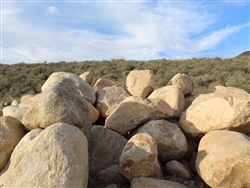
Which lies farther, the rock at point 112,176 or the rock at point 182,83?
the rock at point 182,83

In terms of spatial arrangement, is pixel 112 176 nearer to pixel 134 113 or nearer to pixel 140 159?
pixel 140 159

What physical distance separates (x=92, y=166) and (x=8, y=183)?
1.40 m

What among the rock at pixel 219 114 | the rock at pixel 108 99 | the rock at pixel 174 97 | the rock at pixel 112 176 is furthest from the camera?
the rock at pixel 108 99

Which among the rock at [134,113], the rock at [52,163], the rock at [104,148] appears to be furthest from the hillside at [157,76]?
the rock at [52,163]

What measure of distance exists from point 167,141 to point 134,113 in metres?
0.72

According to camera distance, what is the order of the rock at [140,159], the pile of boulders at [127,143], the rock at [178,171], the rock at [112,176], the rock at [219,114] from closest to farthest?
the pile of boulders at [127,143] → the rock at [140,159] → the rock at [112,176] → the rock at [178,171] → the rock at [219,114]

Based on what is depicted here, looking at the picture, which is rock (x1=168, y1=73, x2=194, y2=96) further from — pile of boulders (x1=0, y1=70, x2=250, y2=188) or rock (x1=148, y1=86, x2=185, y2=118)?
pile of boulders (x1=0, y1=70, x2=250, y2=188)

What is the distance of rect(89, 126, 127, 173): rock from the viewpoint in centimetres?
376

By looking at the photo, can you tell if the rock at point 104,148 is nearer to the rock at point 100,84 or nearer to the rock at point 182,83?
the rock at point 182,83

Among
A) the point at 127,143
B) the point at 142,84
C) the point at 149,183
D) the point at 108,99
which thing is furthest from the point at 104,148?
the point at 142,84

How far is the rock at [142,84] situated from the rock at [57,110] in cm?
211

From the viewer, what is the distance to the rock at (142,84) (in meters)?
5.43

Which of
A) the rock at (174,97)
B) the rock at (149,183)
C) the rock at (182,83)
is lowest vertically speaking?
the rock at (149,183)

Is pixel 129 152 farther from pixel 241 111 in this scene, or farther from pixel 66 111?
pixel 241 111
